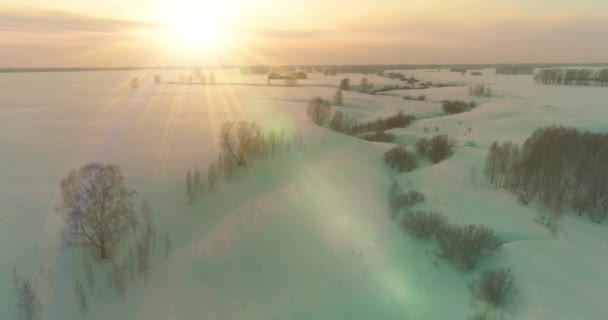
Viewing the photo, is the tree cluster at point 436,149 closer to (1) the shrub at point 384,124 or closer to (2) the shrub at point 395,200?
(2) the shrub at point 395,200

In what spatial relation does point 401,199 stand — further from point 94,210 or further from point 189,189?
point 94,210

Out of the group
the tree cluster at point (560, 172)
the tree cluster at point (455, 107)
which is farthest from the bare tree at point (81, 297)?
the tree cluster at point (455, 107)

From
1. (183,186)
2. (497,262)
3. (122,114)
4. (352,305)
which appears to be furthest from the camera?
(122,114)

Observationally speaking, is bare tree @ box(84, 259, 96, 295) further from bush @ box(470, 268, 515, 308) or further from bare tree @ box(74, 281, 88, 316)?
bush @ box(470, 268, 515, 308)

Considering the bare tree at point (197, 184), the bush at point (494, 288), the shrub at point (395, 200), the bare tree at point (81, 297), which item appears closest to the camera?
the bare tree at point (81, 297)

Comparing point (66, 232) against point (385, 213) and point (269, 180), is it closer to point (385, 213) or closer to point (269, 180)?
point (269, 180)

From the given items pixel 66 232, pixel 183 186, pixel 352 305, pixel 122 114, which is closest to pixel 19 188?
pixel 66 232

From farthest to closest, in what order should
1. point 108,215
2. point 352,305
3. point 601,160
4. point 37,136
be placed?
point 37,136 → point 601,160 → point 108,215 → point 352,305
